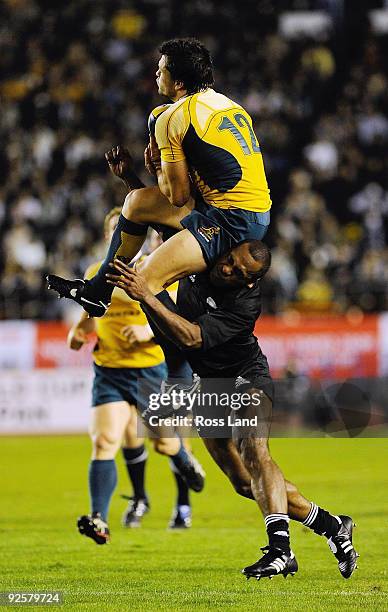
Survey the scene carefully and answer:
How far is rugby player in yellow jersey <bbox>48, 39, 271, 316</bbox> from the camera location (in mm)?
7367

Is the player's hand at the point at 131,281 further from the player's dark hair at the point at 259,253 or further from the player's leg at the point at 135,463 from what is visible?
the player's leg at the point at 135,463

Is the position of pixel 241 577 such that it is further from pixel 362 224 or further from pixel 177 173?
pixel 362 224

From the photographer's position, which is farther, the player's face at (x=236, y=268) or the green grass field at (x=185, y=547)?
the player's face at (x=236, y=268)

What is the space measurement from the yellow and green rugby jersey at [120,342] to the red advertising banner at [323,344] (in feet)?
33.3

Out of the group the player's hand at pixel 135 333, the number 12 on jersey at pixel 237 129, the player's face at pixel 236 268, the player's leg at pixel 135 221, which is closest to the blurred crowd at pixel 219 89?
the player's hand at pixel 135 333

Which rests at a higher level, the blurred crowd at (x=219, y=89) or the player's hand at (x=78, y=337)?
the blurred crowd at (x=219, y=89)

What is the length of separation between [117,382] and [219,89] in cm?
1550

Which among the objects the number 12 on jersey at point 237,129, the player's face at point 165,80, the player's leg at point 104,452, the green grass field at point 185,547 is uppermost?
the player's face at point 165,80

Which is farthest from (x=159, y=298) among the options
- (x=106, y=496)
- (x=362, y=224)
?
(x=362, y=224)

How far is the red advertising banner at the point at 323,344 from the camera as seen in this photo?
2067 cm

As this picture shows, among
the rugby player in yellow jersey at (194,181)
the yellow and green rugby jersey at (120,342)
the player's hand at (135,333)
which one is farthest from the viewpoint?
the yellow and green rugby jersey at (120,342)

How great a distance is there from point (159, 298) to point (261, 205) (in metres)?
0.92

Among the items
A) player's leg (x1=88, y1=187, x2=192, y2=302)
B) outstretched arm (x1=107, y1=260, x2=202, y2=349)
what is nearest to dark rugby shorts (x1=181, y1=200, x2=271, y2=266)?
player's leg (x1=88, y1=187, x2=192, y2=302)

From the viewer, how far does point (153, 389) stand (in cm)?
1030
